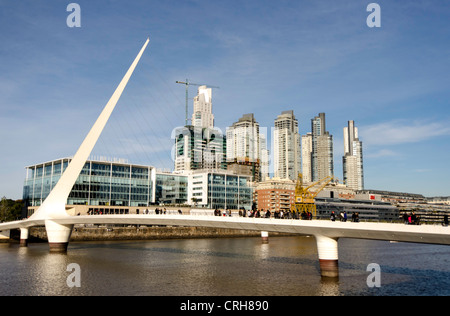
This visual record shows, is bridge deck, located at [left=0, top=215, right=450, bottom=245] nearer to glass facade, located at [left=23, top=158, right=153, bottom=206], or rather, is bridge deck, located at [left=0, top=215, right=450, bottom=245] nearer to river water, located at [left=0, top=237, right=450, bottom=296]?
river water, located at [left=0, top=237, right=450, bottom=296]

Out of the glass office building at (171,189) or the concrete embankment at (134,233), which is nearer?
the concrete embankment at (134,233)

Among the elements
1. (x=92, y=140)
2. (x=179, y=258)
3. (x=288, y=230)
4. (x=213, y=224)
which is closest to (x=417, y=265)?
(x=288, y=230)

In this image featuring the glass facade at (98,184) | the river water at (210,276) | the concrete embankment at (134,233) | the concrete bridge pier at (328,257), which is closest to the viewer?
the river water at (210,276)

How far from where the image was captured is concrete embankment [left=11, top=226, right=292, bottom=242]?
6084 cm

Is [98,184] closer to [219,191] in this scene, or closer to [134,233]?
[134,233]

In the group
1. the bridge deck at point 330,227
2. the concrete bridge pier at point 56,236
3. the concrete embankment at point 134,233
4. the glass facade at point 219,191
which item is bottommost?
the concrete embankment at point 134,233

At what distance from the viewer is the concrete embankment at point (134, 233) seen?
6084cm

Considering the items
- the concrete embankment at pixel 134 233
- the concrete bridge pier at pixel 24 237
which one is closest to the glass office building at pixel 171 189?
the concrete embankment at pixel 134 233

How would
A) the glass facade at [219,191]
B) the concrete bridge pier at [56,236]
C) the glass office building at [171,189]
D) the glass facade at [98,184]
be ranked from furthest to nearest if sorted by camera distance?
1. the glass facade at [219,191]
2. the glass office building at [171,189]
3. the glass facade at [98,184]
4. the concrete bridge pier at [56,236]

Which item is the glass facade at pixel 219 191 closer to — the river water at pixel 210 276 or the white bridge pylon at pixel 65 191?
the white bridge pylon at pixel 65 191

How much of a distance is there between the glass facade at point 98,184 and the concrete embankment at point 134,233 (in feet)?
52.0

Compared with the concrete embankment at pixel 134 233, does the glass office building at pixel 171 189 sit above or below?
above

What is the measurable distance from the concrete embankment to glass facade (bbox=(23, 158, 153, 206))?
15.9 meters
